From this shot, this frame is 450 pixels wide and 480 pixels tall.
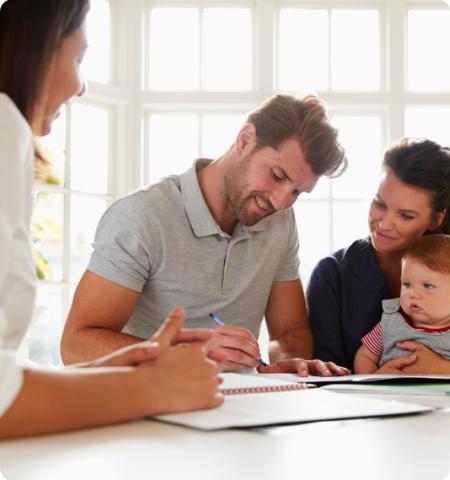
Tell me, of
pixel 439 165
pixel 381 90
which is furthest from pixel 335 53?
pixel 439 165

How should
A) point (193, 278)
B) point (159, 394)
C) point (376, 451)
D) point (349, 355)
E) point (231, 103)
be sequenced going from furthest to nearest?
point (231, 103) < point (349, 355) < point (193, 278) < point (159, 394) < point (376, 451)

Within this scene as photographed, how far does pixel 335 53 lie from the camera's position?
4.89 m

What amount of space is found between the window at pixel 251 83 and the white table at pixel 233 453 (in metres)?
3.59

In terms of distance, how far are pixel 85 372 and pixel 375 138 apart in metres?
4.01

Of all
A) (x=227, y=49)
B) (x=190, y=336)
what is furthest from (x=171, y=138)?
(x=190, y=336)

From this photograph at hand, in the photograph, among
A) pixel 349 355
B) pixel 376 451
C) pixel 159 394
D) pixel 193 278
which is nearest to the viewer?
pixel 376 451

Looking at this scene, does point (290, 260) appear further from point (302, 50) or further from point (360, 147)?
point (302, 50)

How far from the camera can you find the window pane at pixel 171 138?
476cm

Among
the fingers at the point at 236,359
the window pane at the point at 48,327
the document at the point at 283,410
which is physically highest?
the document at the point at 283,410

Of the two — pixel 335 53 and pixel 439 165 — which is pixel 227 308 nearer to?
pixel 439 165

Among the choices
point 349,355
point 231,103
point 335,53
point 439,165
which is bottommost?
point 349,355

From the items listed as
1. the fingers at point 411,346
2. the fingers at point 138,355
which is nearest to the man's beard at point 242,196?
the fingers at point 411,346

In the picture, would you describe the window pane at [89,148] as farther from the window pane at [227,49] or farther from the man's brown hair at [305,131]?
the man's brown hair at [305,131]

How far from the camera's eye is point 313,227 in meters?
4.72
